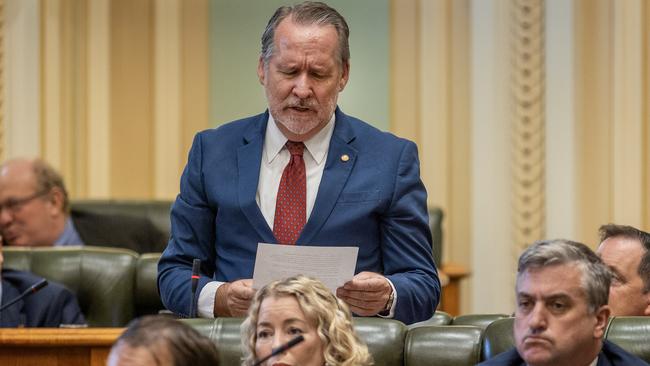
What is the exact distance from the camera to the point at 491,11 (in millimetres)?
7262

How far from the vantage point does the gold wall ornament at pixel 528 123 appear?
281 inches

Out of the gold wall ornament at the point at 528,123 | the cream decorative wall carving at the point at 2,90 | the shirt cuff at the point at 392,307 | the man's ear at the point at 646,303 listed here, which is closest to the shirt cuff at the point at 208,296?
the shirt cuff at the point at 392,307

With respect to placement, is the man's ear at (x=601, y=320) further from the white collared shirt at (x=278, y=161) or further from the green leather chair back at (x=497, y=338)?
the white collared shirt at (x=278, y=161)

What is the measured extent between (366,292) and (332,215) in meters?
0.26

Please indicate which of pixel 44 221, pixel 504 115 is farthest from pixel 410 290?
pixel 504 115

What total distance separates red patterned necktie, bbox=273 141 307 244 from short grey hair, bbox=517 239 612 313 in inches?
28.8

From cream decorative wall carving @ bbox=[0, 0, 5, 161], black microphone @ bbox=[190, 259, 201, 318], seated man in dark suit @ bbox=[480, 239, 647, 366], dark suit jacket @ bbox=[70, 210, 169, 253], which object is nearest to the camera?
seated man in dark suit @ bbox=[480, 239, 647, 366]

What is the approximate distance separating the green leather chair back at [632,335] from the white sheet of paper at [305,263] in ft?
2.19

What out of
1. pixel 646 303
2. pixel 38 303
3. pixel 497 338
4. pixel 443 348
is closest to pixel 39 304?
pixel 38 303

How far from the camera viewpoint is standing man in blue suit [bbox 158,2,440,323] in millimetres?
3473

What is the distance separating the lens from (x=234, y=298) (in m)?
3.39

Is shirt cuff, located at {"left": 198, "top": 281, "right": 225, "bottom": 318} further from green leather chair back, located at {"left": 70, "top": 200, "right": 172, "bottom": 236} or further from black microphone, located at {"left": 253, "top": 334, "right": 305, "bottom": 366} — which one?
green leather chair back, located at {"left": 70, "top": 200, "right": 172, "bottom": 236}

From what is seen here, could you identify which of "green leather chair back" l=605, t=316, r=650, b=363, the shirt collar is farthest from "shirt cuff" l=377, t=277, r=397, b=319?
"green leather chair back" l=605, t=316, r=650, b=363

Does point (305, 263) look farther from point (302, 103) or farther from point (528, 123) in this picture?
point (528, 123)
